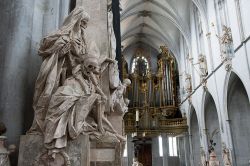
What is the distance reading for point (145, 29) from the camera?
23.5 m

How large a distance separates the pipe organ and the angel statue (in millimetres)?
15742

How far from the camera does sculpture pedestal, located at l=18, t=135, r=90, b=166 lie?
8.86 feet

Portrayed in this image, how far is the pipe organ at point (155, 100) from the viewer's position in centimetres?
1973

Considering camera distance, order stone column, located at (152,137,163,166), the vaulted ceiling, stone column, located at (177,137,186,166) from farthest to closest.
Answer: stone column, located at (152,137,163,166)
stone column, located at (177,137,186,166)
the vaulted ceiling

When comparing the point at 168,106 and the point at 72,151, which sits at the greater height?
the point at 168,106

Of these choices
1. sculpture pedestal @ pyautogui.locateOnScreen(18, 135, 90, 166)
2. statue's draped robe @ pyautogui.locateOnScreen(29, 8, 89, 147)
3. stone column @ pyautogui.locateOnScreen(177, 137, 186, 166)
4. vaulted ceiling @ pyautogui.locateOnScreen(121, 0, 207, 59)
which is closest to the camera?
sculpture pedestal @ pyautogui.locateOnScreen(18, 135, 90, 166)

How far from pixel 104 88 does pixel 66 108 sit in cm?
136

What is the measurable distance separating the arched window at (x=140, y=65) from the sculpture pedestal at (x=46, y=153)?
20.2 meters

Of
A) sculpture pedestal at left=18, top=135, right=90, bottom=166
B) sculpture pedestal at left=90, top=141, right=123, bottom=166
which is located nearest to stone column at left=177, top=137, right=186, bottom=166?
sculpture pedestal at left=90, top=141, right=123, bottom=166

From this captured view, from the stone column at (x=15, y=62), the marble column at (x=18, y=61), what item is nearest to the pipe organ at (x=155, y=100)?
the marble column at (x=18, y=61)

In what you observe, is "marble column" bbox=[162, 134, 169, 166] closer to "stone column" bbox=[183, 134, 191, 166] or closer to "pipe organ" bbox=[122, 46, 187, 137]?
"pipe organ" bbox=[122, 46, 187, 137]

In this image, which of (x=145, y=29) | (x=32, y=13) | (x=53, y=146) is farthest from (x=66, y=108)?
(x=145, y=29)

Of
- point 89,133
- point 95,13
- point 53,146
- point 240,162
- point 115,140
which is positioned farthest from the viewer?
point 240,162

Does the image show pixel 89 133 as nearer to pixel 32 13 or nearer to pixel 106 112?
pixel 106 112
